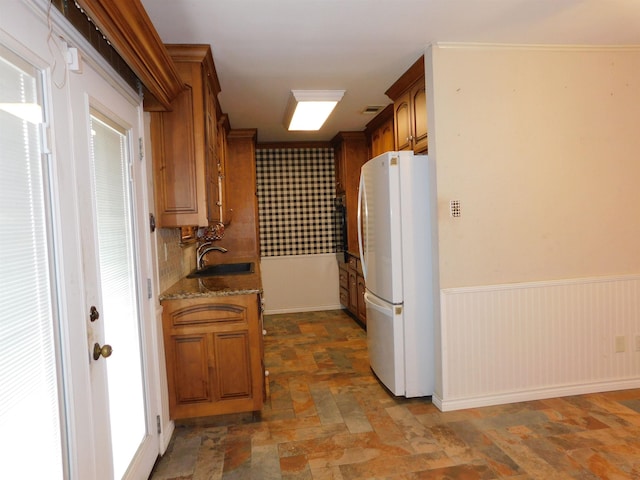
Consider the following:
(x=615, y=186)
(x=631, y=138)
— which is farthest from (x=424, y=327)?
(x=631, y=138)

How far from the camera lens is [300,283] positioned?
5691 mm

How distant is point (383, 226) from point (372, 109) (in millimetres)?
1690

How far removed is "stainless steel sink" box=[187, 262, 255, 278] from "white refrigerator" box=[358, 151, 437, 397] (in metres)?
1.41

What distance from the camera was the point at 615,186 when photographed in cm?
283

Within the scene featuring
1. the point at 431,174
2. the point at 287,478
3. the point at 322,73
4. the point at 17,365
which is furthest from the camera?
the point at 322,73

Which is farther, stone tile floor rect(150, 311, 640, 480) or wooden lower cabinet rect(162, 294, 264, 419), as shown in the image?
wooden lower cabinet rect(162, 294, 264, 419)

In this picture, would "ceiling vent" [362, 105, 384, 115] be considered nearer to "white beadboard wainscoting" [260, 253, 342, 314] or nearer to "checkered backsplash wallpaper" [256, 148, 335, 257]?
"checkered backsplash wallpaper" [256, 148, 335, 257]

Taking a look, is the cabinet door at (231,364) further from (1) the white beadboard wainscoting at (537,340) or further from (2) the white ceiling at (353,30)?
(2) the white ceiling at (353,30)

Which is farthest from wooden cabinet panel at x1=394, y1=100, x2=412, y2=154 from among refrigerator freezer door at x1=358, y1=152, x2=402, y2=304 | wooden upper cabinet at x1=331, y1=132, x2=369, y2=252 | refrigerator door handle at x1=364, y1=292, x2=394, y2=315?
wooden upper cabinet at x1=331, y1=132, x2=369, y2=252

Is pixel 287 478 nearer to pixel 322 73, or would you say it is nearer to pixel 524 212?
pixel 524 212

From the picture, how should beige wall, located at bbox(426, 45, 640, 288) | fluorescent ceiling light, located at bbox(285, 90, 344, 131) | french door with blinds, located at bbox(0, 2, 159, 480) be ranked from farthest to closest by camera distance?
fluorescent ceiling light, located at bbox(285, 90, 344, 131), beige wall, located at bbox(426, 45, 640, 288), french door with blinds, located at bbox(0, 2, 159, 480)

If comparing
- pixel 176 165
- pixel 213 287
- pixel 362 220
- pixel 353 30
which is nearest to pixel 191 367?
pixel 213 287

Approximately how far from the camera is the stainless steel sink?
12.1 ft

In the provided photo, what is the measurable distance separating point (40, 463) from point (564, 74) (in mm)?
3390
